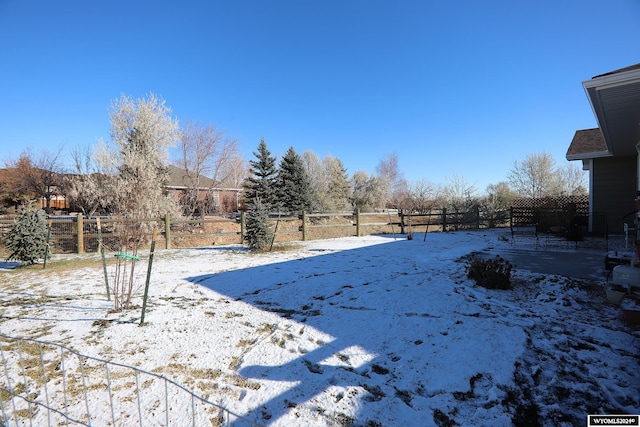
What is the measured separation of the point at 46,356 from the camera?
3029mm

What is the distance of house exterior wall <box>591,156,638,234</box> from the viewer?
34.6 feet

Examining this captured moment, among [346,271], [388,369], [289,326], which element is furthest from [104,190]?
[388,369]

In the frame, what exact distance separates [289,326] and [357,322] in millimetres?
857

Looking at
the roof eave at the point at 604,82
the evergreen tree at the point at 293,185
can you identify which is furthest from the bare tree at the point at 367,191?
the roof eave at the point at 604,82

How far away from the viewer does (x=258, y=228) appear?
981cm

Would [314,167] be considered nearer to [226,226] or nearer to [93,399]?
[226,226]

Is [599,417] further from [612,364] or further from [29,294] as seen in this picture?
[29,294]

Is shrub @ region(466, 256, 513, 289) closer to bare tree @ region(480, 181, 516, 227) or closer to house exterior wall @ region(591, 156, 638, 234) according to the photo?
house exterior wall @ region(591, 156, 638, 234)

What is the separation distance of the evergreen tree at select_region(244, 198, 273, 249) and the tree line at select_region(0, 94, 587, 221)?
0.24 meters

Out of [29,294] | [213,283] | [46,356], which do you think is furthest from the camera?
[213,283]

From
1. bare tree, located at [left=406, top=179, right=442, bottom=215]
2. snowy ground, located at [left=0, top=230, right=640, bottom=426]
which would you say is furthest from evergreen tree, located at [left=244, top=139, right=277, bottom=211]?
snowy ground, located at [left=0, top=230, right=640, bottom=426]

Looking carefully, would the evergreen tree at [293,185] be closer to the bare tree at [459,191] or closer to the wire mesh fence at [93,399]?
the bare tree at [459,191]

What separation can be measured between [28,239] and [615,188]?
1886 centimetres

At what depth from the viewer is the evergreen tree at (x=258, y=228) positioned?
9.77 metres
